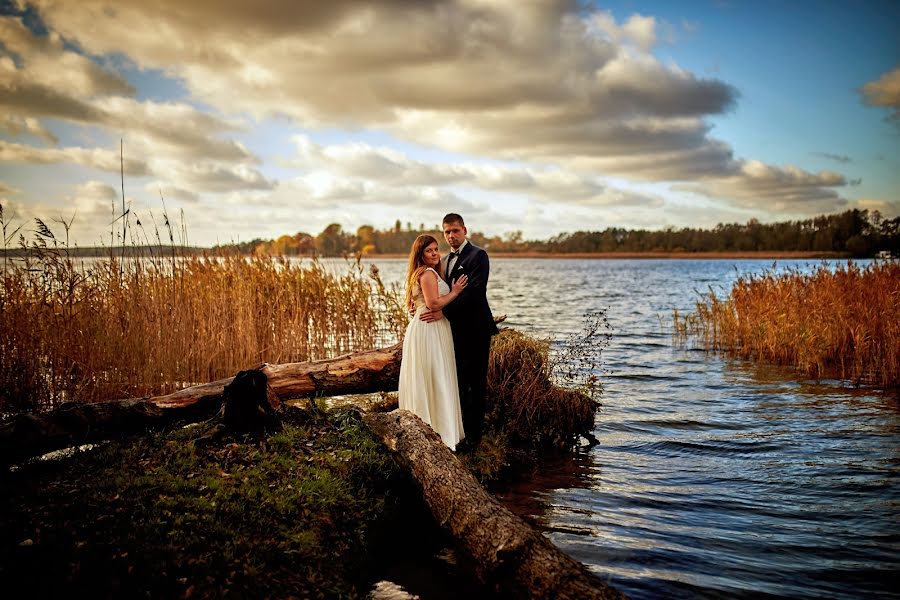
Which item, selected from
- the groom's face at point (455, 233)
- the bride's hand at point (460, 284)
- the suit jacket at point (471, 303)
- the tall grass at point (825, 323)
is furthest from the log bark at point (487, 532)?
the tall grass at point (825, 323)

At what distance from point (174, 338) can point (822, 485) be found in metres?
10.2

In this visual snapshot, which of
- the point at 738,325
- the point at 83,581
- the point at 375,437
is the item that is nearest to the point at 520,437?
the point at 375,437

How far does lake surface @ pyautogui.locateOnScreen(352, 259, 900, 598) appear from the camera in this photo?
5125 mm

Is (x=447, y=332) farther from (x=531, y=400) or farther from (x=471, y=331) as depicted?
(x=531, y=400)

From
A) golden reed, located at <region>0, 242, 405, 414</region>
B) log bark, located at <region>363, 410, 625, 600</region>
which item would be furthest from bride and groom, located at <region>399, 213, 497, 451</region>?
golden reed, located at <region>0, 242, 405, 414</region>

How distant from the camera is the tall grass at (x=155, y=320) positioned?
862 centimetres

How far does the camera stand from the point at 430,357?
7172 millimetres

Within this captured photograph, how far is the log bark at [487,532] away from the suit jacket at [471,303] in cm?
162

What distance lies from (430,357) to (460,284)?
1.00m

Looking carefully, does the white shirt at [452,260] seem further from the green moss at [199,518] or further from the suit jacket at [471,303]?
the green moss at [199,518]

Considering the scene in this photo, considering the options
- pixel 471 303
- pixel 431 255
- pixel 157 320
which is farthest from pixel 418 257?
pixel 157 320

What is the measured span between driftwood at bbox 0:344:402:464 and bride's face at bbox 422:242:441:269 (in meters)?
1.67

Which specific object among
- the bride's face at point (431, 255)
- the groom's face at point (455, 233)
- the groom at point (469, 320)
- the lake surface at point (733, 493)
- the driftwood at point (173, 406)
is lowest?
the lake surface at point (733, 493)

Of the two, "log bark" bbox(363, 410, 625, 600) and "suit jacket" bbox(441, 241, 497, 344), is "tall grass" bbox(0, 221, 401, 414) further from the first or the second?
"log bark" bbox(363, 410, 625, 600)
